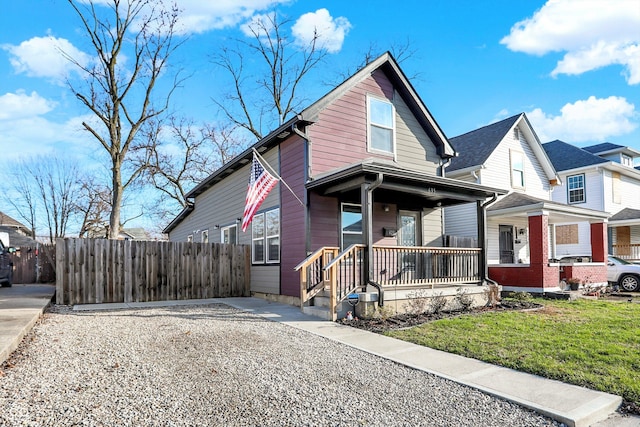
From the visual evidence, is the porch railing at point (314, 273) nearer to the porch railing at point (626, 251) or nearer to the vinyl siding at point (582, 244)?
the vinyl siding at point (582, 244)

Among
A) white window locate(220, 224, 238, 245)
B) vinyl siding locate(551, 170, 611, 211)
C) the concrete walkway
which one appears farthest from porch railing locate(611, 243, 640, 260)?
the concrete walkway

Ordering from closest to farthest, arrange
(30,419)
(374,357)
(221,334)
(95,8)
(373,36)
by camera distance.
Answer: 1. (30,419)
2. (374,357)
3. (221,334)
4. (95,8)
5. (373,36)

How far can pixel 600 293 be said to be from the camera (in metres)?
13.7

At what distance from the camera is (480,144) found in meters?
16.9

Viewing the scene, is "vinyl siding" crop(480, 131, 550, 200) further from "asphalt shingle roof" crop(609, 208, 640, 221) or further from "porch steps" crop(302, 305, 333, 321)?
"porch steps" crop(302, 305, 333, 321)

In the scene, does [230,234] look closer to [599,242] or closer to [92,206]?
[599,242]

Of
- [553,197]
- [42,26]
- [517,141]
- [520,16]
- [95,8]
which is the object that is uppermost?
[95,8]

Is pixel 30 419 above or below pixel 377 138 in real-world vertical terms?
below

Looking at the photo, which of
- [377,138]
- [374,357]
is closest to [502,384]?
[374,357]

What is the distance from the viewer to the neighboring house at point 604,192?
65.9 ft

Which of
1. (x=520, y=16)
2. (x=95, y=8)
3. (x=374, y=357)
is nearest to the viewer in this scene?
(x=374, y=357)

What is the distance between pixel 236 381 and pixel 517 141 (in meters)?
16.4

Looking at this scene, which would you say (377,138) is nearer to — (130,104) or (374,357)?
(374,357)

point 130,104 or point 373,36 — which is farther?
point 373,36
